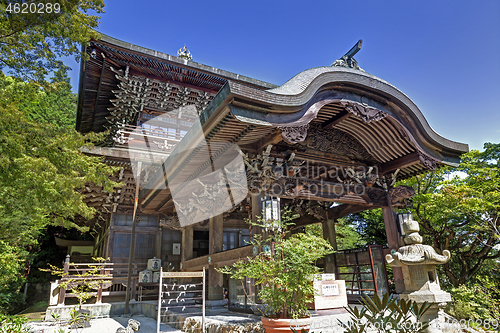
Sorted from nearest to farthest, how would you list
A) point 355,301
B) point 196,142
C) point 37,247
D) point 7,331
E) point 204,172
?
1. point 7,331
2. point 196,142
3. point 204,172
4. point 355,301
5. point 37,247

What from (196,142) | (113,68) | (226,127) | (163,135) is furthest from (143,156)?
(226,127)

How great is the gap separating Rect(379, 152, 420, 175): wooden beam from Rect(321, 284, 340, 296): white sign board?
12.4 feet

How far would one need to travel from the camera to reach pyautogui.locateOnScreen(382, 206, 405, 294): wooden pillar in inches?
282

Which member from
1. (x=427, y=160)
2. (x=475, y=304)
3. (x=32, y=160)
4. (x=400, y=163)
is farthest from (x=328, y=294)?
(x=32, y=160)

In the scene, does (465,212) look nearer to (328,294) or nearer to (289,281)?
(328,294)

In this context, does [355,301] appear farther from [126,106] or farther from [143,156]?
[126,106]

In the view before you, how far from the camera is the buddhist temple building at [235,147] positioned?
19.0 ft

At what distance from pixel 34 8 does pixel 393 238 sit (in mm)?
8684

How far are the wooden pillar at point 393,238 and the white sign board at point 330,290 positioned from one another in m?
2.17

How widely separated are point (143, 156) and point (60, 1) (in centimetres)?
595

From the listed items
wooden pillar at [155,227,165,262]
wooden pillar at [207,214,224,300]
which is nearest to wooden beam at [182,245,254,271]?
→ wooden pillar at [207,214,224,300]

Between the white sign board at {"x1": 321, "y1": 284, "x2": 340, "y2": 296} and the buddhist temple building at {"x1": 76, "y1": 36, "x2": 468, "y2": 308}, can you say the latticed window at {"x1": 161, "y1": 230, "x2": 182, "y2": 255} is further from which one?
the white sign board at {"x1": 321, "y1": 284, "x2": 340, "y2": 296}

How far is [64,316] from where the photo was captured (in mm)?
8539

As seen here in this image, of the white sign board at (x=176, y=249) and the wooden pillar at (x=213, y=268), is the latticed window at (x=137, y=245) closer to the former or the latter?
the white sign board at (x=176, y=249)
